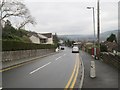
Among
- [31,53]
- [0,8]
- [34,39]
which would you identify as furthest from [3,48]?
[34,39]

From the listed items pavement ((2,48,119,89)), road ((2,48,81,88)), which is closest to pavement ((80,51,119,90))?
pavement ((2,48,119,89))

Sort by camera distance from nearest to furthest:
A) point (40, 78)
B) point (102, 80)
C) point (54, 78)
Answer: point (102, 80) → point (40, 78) → point (54, 78)

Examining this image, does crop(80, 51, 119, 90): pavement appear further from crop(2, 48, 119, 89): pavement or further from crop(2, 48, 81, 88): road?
crop(2, 48, 81, 88): road

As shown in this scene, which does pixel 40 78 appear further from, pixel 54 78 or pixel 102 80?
pixel 102 80

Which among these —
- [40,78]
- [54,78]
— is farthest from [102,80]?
[40,78]

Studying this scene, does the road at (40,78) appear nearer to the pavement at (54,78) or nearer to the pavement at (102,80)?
the pavement at (54,78)

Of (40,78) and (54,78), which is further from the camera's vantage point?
(54,78)

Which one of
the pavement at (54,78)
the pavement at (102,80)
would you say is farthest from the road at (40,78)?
the pavement at (102,80)

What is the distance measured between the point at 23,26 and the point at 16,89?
5995 centimetres

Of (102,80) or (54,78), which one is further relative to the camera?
(54,78)

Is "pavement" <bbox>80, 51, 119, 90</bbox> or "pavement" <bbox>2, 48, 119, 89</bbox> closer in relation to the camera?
"pavement" <bbox>80, 51, 119, 90</bbox>

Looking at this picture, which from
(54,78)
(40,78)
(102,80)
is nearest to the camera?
(102,80)

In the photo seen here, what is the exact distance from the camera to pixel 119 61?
695 inches

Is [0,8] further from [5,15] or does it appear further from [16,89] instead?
[16,89]
